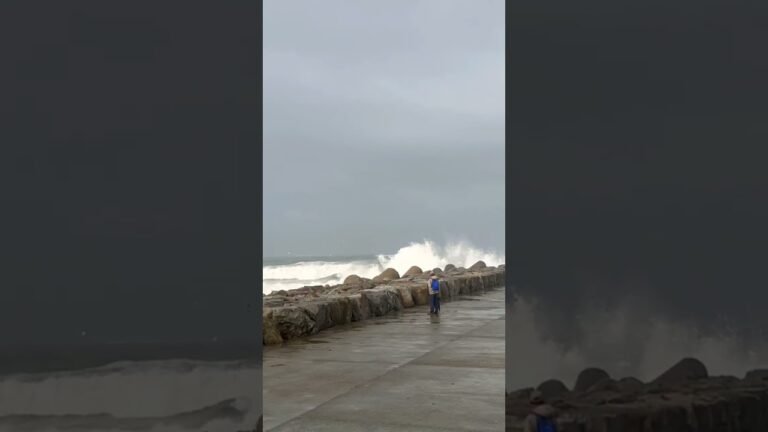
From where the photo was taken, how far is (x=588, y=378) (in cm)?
496

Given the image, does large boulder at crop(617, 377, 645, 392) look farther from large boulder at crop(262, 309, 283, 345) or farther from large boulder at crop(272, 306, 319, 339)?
large boulder at crop(272, 306, 319, 339)

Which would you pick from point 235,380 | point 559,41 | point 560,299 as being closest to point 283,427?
point 235,380

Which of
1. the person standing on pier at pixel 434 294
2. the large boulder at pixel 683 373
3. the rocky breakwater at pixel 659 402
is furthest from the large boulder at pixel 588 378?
the person standing on pier at pixel 434 294

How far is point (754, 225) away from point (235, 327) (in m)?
4.32

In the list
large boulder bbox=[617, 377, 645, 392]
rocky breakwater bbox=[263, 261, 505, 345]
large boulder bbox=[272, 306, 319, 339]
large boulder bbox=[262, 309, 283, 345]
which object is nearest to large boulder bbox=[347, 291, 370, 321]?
rocky breakwater bbox=[263, 261, 505, 345]

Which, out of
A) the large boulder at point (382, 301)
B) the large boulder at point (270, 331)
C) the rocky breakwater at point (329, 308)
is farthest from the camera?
the large boulder at point (382, 301)

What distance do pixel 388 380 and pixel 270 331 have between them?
4241mm

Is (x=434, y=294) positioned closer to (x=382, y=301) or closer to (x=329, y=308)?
(x=382, y=301)

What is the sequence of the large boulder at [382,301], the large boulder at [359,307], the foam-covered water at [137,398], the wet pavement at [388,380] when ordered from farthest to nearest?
Result: the large boulder at [382,301] → the large boulder at [359,307] → the wet pavement at [388,380] → the foam-covered water at [137,398]

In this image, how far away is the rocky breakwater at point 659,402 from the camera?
4906mm

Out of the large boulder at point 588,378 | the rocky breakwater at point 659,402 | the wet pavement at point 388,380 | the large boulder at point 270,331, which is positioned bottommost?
the wet pavement at point 388,380

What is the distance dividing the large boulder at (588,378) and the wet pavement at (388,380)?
6.41 ft

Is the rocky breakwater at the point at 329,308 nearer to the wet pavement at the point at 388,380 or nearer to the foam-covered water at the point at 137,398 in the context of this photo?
the wet pavement at the point at 388,380

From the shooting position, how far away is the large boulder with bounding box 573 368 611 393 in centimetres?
495
